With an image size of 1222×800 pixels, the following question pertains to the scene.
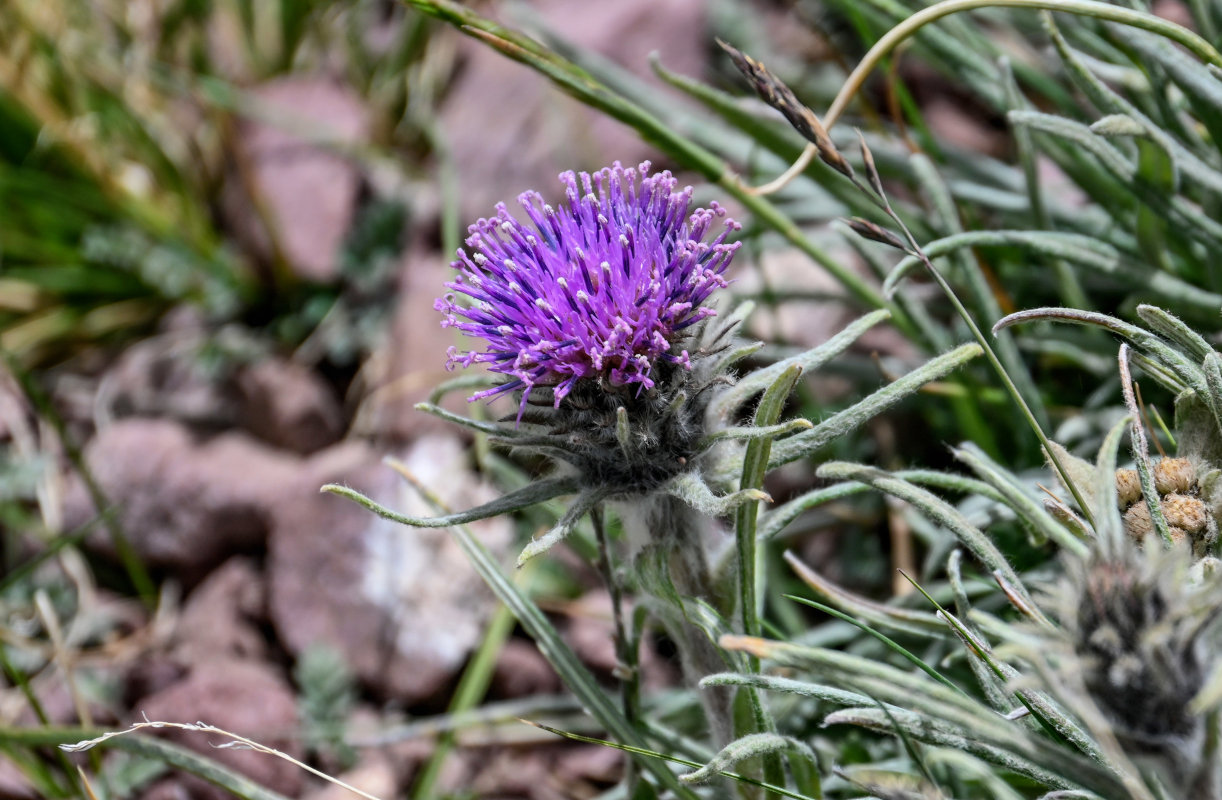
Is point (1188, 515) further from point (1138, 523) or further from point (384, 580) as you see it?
point (384, 580)

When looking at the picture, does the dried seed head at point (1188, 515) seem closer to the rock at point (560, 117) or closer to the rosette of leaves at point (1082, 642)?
the rosette of leaves at point (1082, 642)

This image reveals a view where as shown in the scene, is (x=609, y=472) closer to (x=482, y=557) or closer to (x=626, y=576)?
(x=626, y=576)

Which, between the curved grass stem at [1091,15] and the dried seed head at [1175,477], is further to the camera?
the curved grass stem at [1091,15]

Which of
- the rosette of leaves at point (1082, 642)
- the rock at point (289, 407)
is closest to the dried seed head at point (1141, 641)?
the rosette of leaves at point (1082, 642)

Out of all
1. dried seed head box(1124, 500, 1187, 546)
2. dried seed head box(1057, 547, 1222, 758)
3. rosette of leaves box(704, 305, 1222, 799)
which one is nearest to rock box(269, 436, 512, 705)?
rosette of leaves box(704, 305, 1222, 799)

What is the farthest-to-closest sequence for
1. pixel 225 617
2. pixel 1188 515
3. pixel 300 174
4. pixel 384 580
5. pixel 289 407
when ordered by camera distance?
pixel 300 174, pixel 289 407, pixel 225 617, pixel 384 580, pixel 1188 515

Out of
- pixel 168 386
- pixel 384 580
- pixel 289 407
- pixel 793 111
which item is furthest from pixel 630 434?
pixel 168 386
